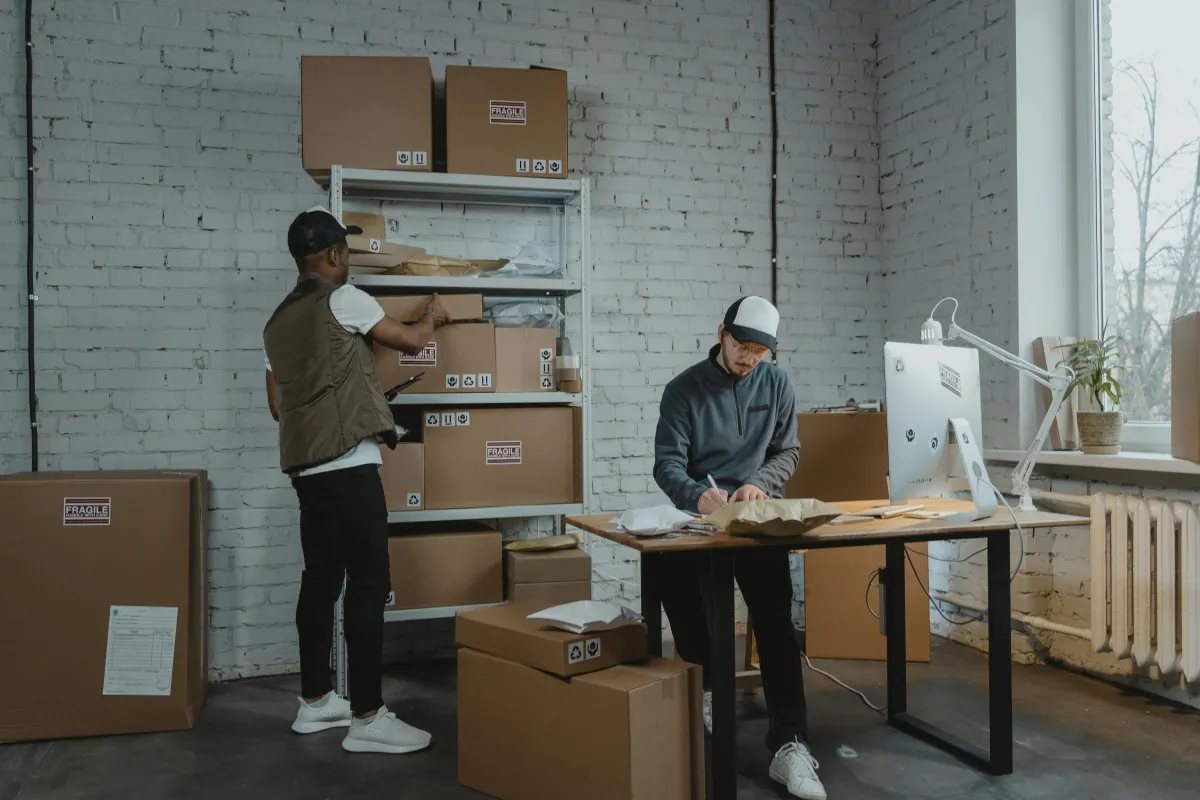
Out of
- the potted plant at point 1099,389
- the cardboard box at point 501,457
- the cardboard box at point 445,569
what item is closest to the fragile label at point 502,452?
the cardboard box at point 501,457

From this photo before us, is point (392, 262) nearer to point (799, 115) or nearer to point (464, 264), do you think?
point (464, 264)

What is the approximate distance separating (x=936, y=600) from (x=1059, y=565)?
0.63 m

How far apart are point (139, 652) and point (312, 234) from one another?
1.42m

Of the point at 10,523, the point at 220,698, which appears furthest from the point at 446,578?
the point at 10,523

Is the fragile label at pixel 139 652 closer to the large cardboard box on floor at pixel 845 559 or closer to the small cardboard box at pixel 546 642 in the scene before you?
the small cardboard box at pixel 546 642

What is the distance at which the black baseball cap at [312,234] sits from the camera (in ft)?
8.96

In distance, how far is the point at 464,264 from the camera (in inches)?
130

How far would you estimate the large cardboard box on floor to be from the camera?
362 centimetres

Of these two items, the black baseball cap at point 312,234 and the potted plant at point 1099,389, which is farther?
the potted plant at point 1099,389

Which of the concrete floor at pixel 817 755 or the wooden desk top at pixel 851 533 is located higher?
the wooden desk top at pixel 851 533

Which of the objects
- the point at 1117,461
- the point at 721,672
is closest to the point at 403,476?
the point at 721,672

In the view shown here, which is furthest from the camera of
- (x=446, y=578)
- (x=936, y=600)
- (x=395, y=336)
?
(x=936, y=600)

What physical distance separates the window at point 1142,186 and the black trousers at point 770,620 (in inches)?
68.8

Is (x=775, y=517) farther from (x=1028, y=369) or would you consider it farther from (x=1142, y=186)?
(x=1142, y=186)
